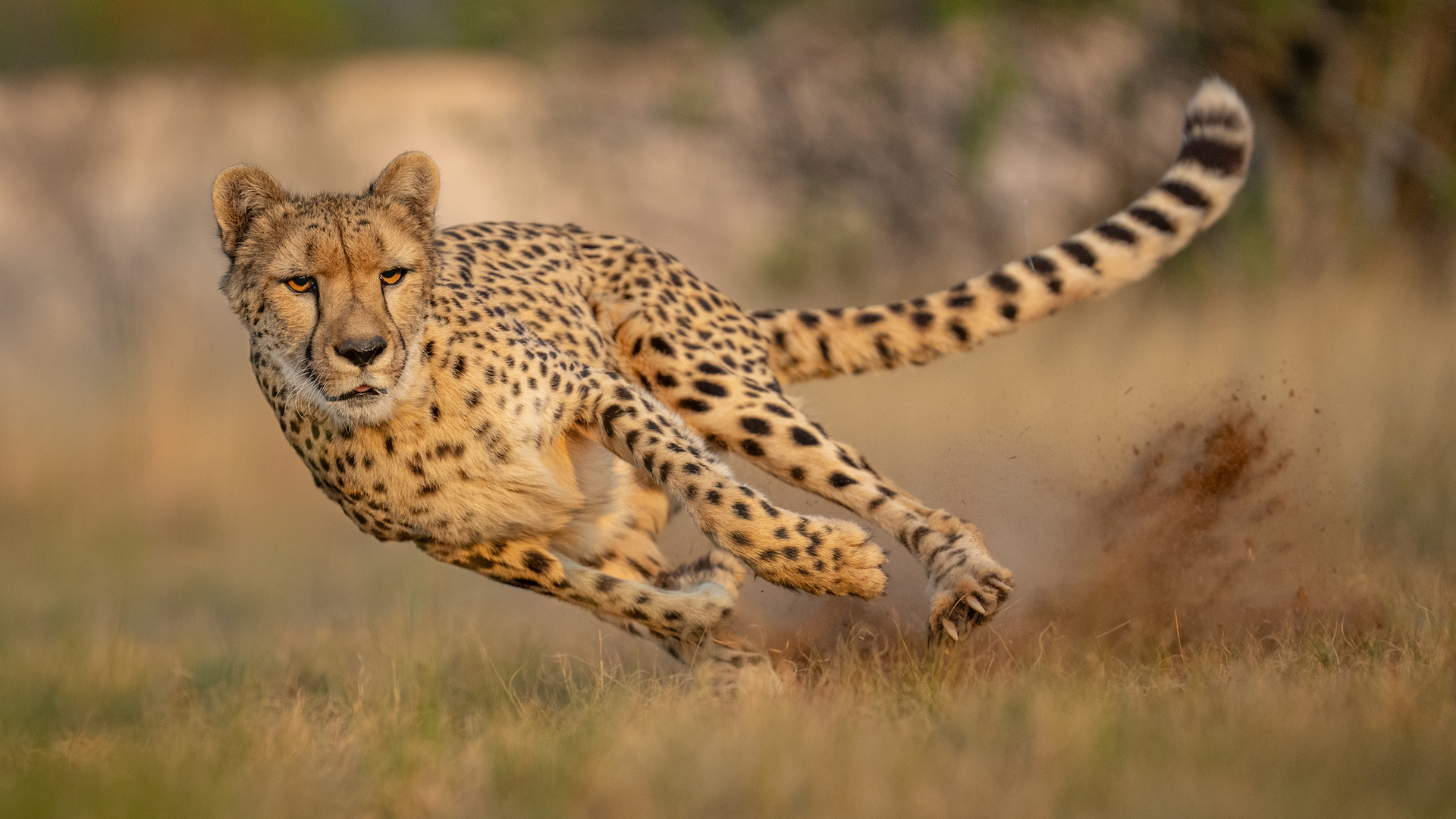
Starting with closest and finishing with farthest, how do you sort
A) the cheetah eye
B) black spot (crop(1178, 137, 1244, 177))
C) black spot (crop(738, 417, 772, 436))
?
the cheetah eye, black spot (crop(738, 417, 772, 436)), black spot (crop(1178, 137, 1244, 177))

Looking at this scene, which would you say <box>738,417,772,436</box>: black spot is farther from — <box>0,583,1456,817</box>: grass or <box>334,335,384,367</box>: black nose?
<box>334,335,384,367</box>: black nose

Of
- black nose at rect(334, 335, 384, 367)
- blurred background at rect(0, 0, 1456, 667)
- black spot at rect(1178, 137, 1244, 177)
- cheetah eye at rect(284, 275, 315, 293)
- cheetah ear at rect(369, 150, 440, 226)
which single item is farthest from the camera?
blurred background at rect(0, 0, 1456, 667)

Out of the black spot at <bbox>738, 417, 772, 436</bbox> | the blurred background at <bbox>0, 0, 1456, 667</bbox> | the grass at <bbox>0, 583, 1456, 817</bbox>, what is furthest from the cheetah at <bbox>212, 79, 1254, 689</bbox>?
the blurred background at <bbox>0, 0, 1456, 667</bbox>

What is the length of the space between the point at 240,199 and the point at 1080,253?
89.1 inches

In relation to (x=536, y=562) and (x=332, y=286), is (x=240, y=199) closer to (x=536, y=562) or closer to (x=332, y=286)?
(x=332, y=286)

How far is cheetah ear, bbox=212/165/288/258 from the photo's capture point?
324 cm

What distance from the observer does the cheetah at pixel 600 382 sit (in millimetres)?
3096

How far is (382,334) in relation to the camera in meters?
2.92

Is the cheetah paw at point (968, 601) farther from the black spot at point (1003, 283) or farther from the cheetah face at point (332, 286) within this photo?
the cheetah face at point (332, 286)

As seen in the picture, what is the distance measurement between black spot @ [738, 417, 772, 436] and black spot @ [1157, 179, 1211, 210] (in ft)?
4.49

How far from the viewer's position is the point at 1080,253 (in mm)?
4082

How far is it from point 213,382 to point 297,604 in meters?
2.35

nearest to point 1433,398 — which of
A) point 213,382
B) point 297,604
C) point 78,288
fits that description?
point 297,604

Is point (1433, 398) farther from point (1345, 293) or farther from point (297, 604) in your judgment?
point (297, 604)
